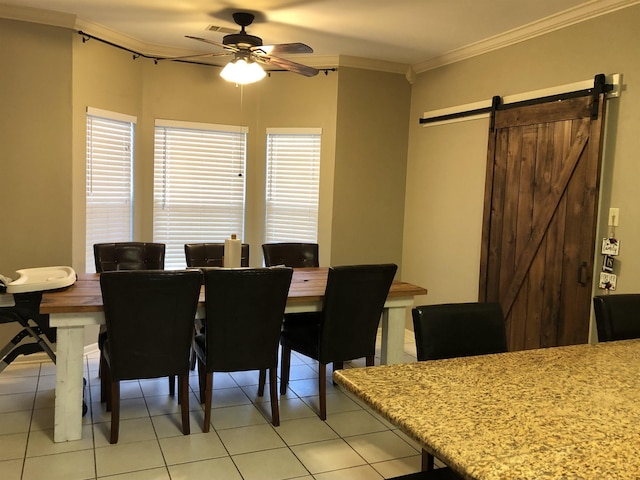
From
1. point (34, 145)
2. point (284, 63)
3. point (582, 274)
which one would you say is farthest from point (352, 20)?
point (34, 145)

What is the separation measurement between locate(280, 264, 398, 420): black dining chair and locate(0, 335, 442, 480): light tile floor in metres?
0.32

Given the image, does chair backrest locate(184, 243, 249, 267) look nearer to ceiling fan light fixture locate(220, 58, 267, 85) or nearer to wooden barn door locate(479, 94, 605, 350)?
ceiling fan light fixture locate(220, 58, 267, 85)

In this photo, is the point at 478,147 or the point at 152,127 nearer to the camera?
the point at 478,147

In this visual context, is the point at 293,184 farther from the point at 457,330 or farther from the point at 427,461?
the point at 427,461

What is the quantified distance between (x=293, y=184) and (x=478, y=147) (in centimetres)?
177

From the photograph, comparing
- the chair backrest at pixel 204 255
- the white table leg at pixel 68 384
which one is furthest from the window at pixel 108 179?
the white table leg at pixel 68 384

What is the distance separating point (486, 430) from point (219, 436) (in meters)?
2.07

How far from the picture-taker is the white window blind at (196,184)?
4.88 m

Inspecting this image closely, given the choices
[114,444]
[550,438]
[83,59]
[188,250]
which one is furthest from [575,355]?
[83,59]

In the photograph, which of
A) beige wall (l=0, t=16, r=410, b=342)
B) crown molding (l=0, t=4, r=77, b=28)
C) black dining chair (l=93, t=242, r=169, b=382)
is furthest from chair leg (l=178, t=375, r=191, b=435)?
Answer: crown molding (l=0, t=4, r=77, b=28)

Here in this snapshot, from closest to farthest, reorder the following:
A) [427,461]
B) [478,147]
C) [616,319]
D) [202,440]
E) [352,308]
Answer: [427,461], [616,319], [202,440], [352,308], [478,147]

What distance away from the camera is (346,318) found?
3238mm

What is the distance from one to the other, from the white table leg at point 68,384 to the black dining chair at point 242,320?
0.66 m

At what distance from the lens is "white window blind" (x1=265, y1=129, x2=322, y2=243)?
16.5ft
